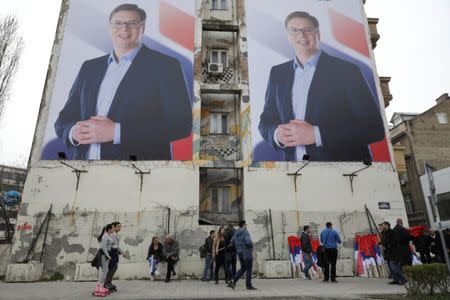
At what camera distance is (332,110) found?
1656 centimetres

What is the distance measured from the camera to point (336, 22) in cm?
1866

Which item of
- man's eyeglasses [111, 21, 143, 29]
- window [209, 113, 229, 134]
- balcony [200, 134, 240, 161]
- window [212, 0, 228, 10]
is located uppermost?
window [212, 0, 228, 10]

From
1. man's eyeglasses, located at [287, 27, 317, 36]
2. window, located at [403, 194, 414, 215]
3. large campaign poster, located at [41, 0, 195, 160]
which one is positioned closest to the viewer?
large campaign poster, located at [41, 0, 195, 160]

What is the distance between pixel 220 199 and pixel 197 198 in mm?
1675

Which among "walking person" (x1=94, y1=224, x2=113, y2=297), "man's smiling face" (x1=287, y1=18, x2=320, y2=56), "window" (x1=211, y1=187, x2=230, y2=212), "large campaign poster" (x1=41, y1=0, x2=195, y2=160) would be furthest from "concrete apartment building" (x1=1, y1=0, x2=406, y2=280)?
"walking person" (x1=94, y1=224, x2=113, y2=297)

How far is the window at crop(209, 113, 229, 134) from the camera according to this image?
17047 mm

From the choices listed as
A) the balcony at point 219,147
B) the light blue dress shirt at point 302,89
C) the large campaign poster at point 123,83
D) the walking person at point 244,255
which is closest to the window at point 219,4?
the large campaign poster at point 123,83

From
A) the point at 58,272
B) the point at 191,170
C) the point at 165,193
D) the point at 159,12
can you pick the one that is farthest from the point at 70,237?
the point at 159,12

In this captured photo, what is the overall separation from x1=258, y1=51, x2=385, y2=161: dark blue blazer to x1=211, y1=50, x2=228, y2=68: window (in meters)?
2.93

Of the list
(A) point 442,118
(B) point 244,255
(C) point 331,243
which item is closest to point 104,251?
(B) point 244,255

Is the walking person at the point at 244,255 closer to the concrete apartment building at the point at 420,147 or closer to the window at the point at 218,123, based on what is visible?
the window at the point at 218,123

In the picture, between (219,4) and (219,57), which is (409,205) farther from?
(219,4)

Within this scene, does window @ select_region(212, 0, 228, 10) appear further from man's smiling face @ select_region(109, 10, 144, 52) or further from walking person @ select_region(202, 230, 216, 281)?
walking person @ select_region(202, 230, 216, 281)

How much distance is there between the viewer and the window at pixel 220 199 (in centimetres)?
1581
